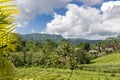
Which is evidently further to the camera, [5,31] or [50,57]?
[50,57]

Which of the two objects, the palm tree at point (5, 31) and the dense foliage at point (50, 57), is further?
the dense foliage at point (50, 57)

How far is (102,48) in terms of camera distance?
185 m

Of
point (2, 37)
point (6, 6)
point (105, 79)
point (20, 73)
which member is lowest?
point (105, 79)

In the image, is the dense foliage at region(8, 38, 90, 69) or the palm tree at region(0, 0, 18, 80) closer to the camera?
the palm tree at region(0, 0, 18, 80)

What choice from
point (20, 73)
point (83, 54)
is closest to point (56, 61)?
point (83, 54)

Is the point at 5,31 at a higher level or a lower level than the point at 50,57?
lower

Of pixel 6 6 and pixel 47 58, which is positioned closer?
pixel 6 6

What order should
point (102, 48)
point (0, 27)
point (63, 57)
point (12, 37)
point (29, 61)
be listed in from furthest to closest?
1. point (102, 48)
2. point (63, 57)
3. point (29, 61)
4. point (12, 37)
5. point (0, 27)

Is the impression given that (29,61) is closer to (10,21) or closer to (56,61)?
(56,61)

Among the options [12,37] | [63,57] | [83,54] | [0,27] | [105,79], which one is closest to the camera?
[0,27]

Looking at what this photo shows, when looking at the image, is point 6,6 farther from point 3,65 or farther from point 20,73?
point 20,73

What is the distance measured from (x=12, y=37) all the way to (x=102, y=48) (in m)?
187

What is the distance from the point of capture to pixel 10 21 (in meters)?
0.98

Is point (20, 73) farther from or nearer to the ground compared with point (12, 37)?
nearer to the ground
